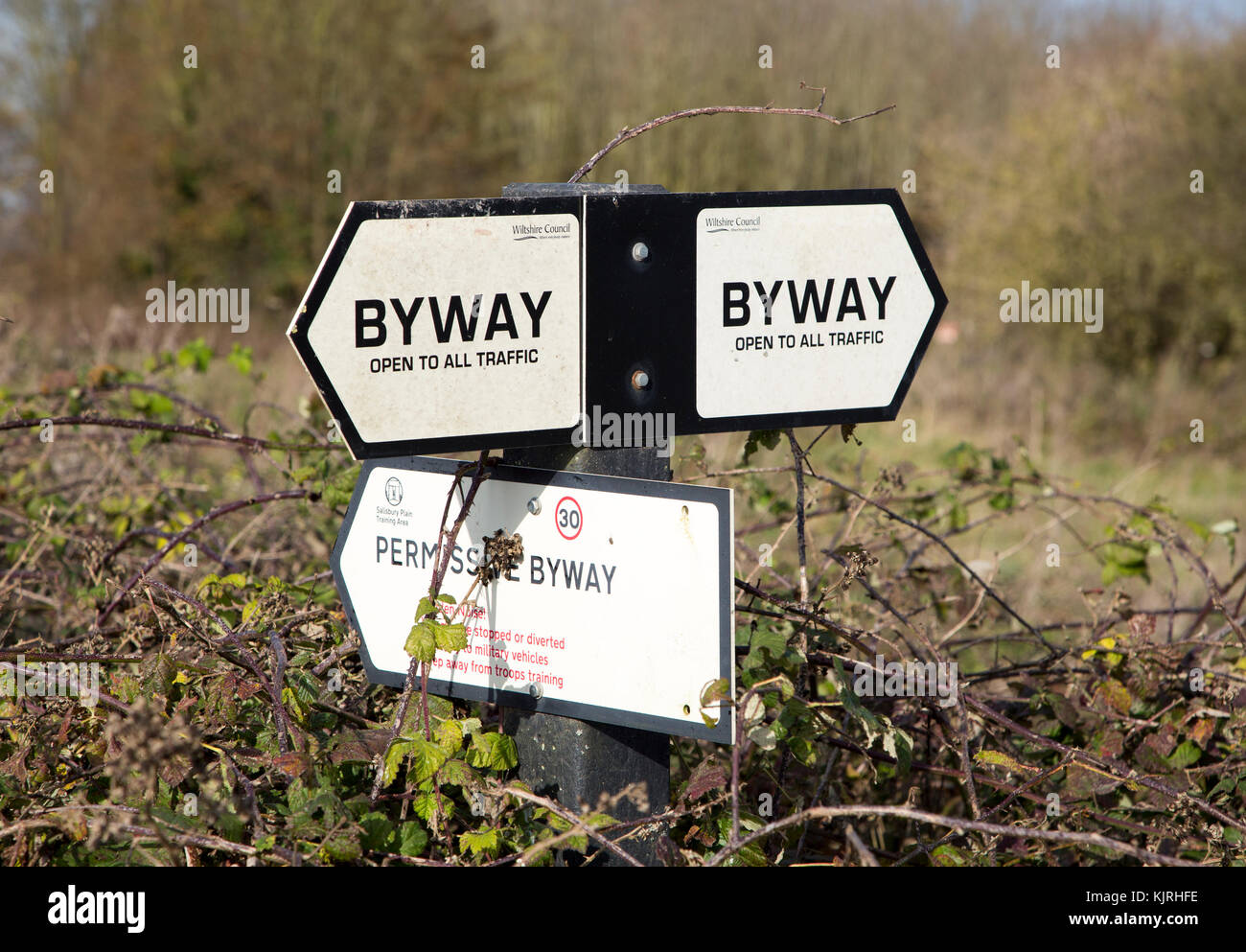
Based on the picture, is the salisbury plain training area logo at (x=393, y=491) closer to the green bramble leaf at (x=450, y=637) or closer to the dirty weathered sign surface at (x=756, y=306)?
the green bramble leaf at (x=450, y=637)

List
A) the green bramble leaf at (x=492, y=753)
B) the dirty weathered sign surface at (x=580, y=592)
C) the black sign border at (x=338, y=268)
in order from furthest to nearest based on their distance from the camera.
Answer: the green bramble leaf at (x=492, y=753) < the dirty weathered sign surface at (x=580, y=592) < the black sign border at (x=338, y=268)

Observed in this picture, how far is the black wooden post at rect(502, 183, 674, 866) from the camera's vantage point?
61.9 inches

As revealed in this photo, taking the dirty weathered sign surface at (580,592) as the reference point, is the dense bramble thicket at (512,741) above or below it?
below

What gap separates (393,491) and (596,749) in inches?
19.3

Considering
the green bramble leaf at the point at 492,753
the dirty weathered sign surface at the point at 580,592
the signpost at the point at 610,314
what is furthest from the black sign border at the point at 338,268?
the green bramble leaf at the point at 492,753

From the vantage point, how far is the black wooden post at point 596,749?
1.57 metres

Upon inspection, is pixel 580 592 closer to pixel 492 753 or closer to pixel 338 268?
pixel 492 753

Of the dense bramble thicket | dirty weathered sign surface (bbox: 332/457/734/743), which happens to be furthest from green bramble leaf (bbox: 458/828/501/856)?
dirty weathered sign surface (bbox: 332/457/734/743)

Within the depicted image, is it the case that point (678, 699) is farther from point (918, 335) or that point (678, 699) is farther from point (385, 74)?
point (385, 74)

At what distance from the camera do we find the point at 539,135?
18.5 m

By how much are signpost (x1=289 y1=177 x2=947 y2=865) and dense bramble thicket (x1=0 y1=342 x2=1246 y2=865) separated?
0.29 feet

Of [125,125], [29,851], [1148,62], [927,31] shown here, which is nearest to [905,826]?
[29,851]

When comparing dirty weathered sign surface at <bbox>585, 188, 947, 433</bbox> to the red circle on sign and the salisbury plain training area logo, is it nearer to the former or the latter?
the red circle on sign

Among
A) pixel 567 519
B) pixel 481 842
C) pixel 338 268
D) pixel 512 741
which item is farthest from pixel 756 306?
pixel 481 842
